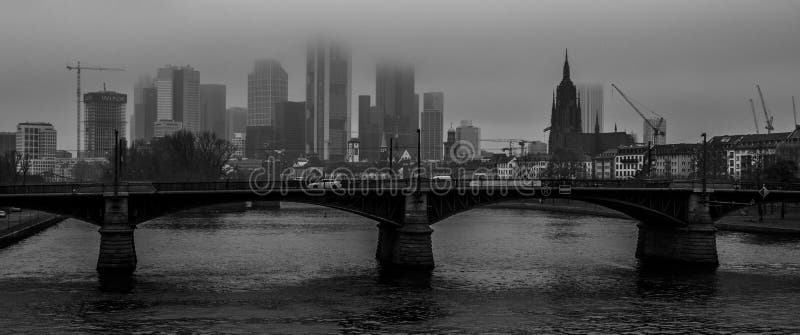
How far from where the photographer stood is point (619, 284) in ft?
241

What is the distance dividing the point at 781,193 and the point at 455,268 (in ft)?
108

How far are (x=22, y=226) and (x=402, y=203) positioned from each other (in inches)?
2169

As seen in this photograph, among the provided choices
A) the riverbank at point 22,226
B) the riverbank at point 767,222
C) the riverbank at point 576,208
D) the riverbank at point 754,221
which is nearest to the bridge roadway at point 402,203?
the riverbank at point 22,226

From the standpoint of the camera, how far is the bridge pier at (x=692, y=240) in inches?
3369

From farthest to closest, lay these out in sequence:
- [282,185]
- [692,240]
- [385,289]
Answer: [692,240]
[282,185]
[385,289]

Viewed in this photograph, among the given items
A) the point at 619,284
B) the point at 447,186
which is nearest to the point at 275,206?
the point at 447,186

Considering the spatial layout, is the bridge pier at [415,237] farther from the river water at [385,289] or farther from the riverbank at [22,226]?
the riverbank at [22,226]

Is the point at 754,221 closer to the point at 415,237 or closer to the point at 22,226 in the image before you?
the point at 415,237

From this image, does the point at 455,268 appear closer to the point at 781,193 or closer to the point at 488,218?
the point at 781,193

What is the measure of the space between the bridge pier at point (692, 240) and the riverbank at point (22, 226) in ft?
209

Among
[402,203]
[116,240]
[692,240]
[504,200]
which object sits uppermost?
[504,200]

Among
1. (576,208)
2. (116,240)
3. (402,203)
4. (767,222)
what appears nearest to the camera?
(116,240)

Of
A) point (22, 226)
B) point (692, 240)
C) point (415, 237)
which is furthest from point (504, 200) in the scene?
point (22, 226)

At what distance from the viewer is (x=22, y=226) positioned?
113375 mm
